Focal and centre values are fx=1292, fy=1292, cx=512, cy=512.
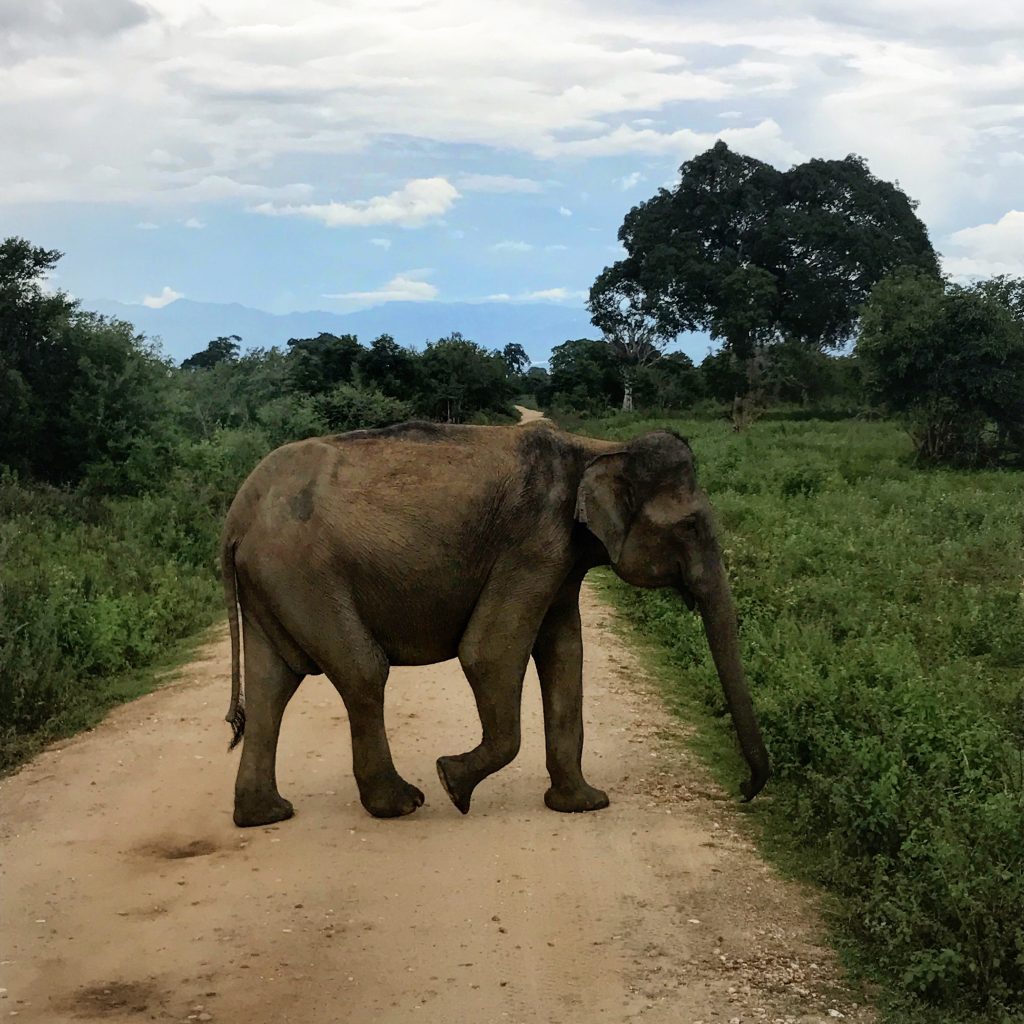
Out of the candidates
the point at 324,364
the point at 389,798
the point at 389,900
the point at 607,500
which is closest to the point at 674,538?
the point at 607,500

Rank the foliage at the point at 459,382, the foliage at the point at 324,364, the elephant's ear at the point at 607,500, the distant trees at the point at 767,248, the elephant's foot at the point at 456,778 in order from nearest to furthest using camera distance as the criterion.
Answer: the elephant's ear at the point at 607,500, the elephant's foot at the point at 456,778, the foliage at the point at 324,364, the foliage at the point at 459,382, the distant trees at the point at 767,248

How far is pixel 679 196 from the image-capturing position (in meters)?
57.8

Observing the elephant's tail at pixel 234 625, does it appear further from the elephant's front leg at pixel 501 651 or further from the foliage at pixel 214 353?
the foliage at pixel 214 353

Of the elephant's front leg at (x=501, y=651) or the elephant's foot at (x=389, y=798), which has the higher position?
the elephant's front leg at (x=501, y=651)

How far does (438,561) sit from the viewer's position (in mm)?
6660

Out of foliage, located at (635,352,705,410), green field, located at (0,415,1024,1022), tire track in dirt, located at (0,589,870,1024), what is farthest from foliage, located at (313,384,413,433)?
foliage, located at (635,352,705,410)

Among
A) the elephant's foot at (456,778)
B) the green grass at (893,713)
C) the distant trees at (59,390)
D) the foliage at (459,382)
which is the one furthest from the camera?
the foliage at (459,382)

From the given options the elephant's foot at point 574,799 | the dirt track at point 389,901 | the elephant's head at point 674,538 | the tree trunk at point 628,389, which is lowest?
the dirt track at point 389,901

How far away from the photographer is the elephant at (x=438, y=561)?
6.60 metres

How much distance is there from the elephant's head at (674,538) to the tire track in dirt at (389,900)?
720 millimetres

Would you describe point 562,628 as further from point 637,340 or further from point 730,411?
point 637,340

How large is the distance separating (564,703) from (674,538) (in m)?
1.15

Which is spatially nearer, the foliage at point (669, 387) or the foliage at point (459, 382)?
the foliage at point (459, 382)

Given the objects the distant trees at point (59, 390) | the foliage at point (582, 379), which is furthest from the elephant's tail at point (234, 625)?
the foliage at point (582, 379)
